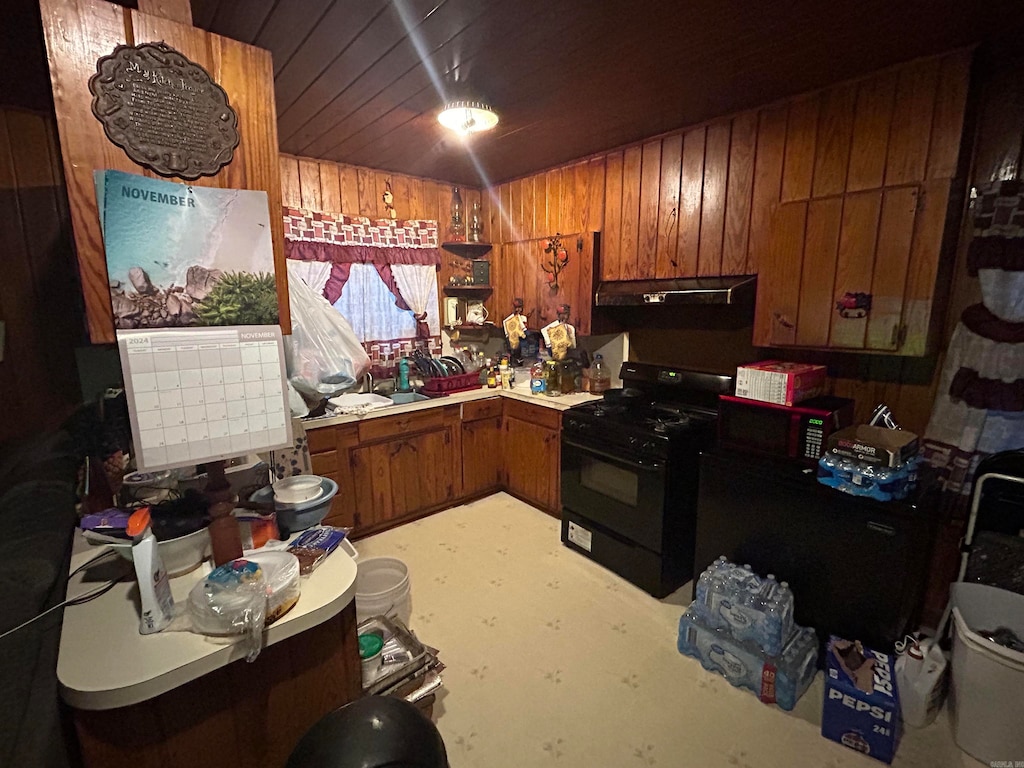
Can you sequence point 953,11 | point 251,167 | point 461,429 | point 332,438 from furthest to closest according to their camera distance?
point 461,429, point 332,438, point 953,11, point 251,167

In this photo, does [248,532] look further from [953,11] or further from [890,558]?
[953,11]

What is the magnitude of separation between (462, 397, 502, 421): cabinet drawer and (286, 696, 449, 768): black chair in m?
2.37

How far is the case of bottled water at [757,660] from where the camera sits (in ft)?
5.64

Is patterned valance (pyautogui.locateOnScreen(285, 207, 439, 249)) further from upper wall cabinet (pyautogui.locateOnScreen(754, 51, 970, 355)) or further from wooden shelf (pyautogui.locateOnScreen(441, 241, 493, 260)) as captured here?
upper wall cabinet (pyautogui.locateOnScreen(754, 51, 970, 355))

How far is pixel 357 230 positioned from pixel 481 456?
1838 mm

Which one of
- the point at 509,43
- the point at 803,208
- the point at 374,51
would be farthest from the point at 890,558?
the point at 374,51

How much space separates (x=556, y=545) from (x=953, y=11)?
2810 mm

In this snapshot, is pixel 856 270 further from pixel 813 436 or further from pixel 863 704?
pixel 863 704

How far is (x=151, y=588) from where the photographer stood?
2.94 ft

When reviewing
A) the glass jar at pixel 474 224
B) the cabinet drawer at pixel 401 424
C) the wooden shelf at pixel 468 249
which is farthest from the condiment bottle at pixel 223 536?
the glass jar at pixel 474 224

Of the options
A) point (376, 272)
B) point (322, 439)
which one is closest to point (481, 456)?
point (322, 439)

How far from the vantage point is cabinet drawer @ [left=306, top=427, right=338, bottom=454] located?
8.60ft

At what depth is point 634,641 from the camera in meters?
2.07

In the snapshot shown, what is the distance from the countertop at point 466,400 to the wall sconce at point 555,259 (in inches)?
30.2
